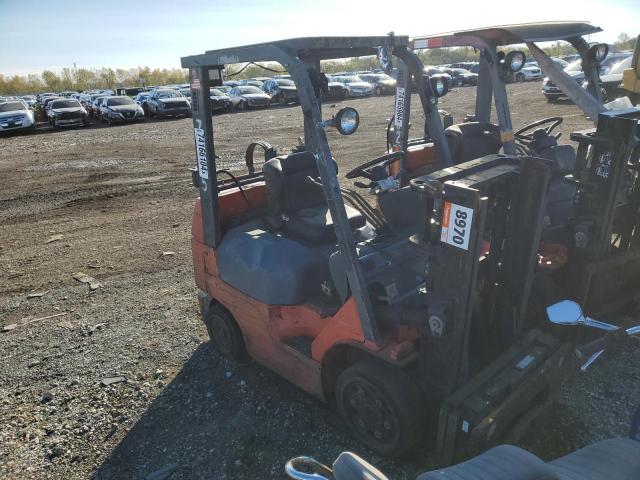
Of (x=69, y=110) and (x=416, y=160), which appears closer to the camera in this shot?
(x=416, y=160)

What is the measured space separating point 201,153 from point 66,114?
22089 mm

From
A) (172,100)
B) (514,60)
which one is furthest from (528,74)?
(514,60)

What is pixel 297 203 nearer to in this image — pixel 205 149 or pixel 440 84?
pixel 205 149

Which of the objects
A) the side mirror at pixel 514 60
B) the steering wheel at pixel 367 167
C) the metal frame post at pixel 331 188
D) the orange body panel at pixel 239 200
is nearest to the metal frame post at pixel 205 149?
the orange body panel at pixel 239 200

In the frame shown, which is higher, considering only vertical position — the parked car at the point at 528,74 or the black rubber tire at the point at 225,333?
the parked car at the point at 528,74

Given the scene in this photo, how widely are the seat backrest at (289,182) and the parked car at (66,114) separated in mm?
22115

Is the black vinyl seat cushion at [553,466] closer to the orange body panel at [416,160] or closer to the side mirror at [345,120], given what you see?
the side mirror at [345,120]

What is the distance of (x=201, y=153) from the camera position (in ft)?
12.4

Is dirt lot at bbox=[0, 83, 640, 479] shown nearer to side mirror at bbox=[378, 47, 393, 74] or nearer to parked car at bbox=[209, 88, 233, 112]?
side mirror at bbox=[378, 47, 393, 74]

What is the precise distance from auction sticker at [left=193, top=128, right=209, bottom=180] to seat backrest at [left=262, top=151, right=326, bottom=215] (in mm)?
456

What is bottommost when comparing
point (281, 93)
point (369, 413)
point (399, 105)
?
point (369, 413)

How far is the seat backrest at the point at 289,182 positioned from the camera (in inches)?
154

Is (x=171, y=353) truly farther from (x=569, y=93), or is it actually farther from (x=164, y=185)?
(x=164, y=185)

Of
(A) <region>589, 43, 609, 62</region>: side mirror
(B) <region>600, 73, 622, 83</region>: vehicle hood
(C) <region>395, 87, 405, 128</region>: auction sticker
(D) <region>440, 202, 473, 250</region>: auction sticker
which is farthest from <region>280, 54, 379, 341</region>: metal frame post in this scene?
(B) <region>600, 73, 622, 83</region>: vehicle hood
